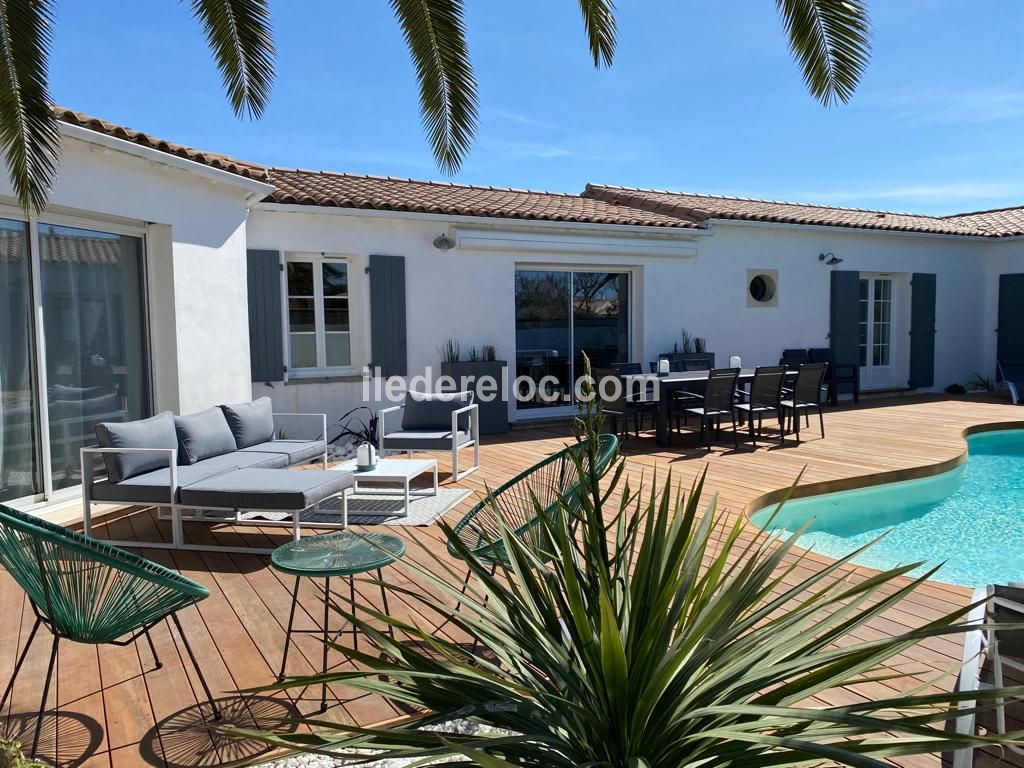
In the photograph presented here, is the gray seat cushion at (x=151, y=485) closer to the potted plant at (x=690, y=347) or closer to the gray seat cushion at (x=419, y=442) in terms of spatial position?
the gray seat cushion at (x=419, y=442)

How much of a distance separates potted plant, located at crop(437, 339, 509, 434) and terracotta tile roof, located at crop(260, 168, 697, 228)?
1891 mm

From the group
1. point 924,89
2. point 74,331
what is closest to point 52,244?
point 74,331

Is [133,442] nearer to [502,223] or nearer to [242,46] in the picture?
[242,46]

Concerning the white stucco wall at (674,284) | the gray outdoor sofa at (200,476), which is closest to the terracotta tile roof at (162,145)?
the white stucco wall at (674,284)

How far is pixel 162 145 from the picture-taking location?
604 centimetres

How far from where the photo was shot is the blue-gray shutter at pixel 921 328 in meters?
13.9

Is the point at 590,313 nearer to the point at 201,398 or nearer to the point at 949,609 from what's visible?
the point at 201,398

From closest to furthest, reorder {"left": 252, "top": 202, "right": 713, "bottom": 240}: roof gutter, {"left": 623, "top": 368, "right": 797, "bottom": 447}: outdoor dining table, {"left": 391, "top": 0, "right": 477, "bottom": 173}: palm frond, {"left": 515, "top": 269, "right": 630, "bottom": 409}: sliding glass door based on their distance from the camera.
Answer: {"left": 391, "top": 0, "right": 477, "bottom": 173}: palm frond
{"left": 252, "top": 202, "right": 713, "bottom": 240}: roof gutter
{"left": 623, "top": 368, "right": 797, "bottom": 447}: outdoor dining table
{"left": 515, "top": 269, "right": 630, "bottom": 409}: sliding glass door

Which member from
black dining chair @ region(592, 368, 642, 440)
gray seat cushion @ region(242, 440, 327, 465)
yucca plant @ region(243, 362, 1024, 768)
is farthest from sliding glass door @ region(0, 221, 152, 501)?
black dining chair @ region(592, 368, 642, 440)

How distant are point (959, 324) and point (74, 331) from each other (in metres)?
15.7

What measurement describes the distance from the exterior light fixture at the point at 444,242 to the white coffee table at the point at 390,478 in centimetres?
376

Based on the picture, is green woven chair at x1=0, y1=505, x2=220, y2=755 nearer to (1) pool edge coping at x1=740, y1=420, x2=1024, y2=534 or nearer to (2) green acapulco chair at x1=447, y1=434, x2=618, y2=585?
(2) green acapulco chair at x1=447, y1=434, x2=618, y2=585

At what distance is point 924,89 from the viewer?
10.7m

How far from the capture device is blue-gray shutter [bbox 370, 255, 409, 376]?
8.89 meters
